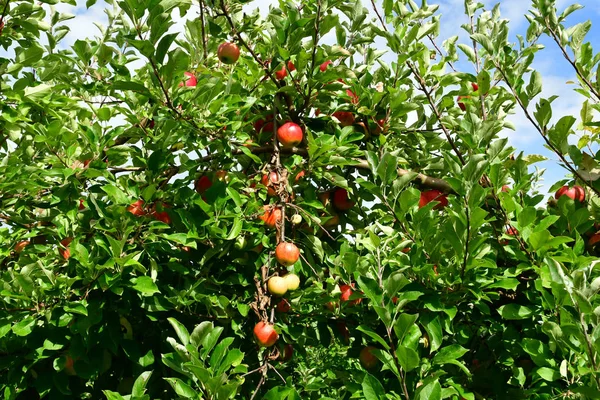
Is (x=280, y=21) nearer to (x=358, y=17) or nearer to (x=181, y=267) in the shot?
(x=358, y=17)

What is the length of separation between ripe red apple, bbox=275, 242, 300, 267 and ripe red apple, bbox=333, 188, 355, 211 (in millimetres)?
645

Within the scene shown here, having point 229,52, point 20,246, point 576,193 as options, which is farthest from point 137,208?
point 576,193

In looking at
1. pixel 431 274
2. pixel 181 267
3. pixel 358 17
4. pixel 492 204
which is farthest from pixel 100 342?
pixel 358 17

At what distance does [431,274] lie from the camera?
1858 millimetres

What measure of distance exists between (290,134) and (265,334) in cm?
93

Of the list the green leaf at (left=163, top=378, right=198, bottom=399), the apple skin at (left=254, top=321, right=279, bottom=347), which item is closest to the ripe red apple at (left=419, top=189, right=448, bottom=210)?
the apple skin at (left=254, top=321, right=279, bottom=347)

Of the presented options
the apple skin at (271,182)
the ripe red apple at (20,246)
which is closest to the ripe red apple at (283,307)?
the apple skin at (271,182)

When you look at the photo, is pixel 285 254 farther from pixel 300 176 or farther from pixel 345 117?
pixel 345 117

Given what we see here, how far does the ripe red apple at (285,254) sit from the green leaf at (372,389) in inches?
23.9

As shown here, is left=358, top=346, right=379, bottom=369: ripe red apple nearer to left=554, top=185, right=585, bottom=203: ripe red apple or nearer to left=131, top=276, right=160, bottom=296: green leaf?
left=131, top=276, right=160, bottom=296: green leaf

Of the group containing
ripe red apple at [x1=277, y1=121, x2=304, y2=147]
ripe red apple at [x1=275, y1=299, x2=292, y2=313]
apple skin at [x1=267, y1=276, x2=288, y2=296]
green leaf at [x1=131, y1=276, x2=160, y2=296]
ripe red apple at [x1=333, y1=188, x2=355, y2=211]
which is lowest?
ripe red apple at [x1=275, y1=299, x2=292, y2=313]

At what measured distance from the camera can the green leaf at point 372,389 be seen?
1.63 m

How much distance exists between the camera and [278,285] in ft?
6.98

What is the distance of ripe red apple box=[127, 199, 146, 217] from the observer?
7.61ft
